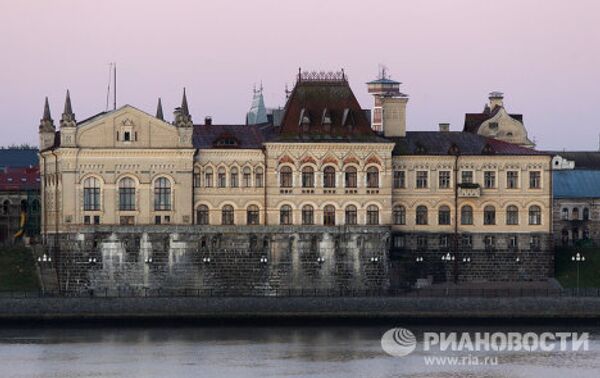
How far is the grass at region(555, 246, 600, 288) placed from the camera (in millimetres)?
149125

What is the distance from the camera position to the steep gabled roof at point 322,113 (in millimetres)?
148875

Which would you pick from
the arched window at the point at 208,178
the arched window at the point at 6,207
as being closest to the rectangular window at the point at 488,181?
the arched window at the point at 208,178

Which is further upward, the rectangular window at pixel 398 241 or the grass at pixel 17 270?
the rectangular window at pixel 398 241

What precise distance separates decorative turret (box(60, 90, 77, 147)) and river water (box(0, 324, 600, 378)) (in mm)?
14655

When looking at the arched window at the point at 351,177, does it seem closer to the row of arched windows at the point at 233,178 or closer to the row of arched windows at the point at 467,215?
the row of arched windows at the point at 467,215

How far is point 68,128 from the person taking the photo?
14538 centimetres

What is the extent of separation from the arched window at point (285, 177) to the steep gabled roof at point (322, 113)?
1.78 meters

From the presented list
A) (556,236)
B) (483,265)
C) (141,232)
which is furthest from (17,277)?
(556,236)

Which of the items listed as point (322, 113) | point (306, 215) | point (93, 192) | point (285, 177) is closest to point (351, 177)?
point (306, 215)

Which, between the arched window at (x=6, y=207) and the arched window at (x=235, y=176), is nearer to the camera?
the arched window at (x=235, y=176)

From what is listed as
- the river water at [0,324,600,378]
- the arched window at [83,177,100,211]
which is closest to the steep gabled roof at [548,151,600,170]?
the arched window at [83,177,100,211]

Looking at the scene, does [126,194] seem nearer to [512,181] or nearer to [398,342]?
[512,181]

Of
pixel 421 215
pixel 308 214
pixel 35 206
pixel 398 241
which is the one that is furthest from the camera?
pixel 35 206

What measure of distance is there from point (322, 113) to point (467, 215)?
10.8 m
